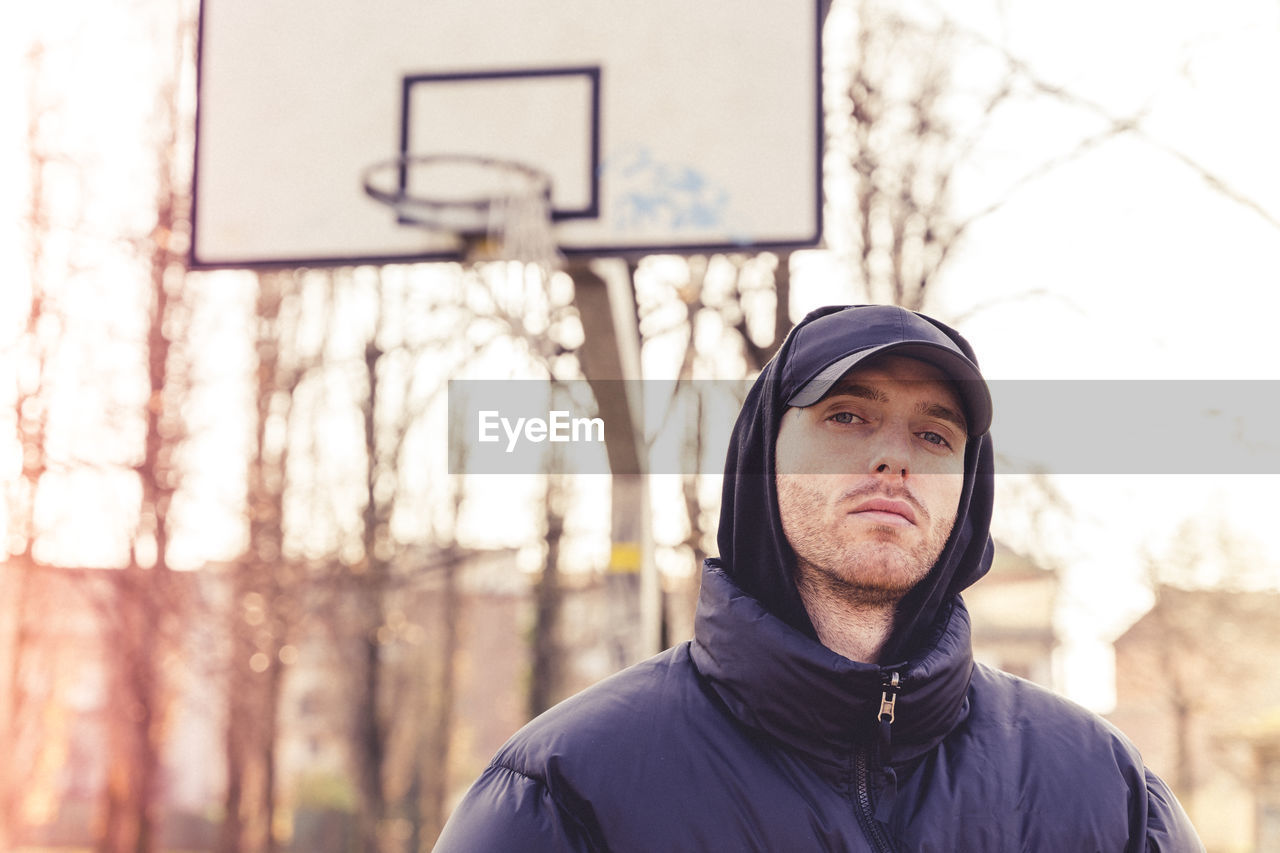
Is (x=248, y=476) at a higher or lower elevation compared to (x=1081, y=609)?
higher

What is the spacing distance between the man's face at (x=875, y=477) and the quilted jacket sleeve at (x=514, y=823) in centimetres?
48

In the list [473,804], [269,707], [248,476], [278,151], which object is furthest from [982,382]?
[269,707]

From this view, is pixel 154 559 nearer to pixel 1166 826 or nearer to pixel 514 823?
pixel 514 823

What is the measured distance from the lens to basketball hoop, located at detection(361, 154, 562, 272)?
474cm

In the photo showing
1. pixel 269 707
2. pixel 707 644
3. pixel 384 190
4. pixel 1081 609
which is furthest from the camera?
pixel 269 707

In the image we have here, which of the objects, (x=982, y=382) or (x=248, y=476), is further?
(x=248, y=476)

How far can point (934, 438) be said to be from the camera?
1.74 meters

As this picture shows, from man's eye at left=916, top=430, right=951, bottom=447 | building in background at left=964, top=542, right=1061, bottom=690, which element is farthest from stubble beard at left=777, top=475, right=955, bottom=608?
building in background at left=964, top=542, right=1061, bottom=690

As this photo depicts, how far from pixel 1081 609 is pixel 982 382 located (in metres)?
9.36

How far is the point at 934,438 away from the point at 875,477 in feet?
0.46

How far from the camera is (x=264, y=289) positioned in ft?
44.3

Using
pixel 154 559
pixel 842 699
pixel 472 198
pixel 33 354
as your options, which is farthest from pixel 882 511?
pixel 154 559

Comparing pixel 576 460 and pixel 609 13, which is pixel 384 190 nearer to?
pixel 609 13

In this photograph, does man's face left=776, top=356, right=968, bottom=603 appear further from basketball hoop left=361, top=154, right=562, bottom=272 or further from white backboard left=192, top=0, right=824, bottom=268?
basketball hoop left=361, top=154, right=562, bottom=272
